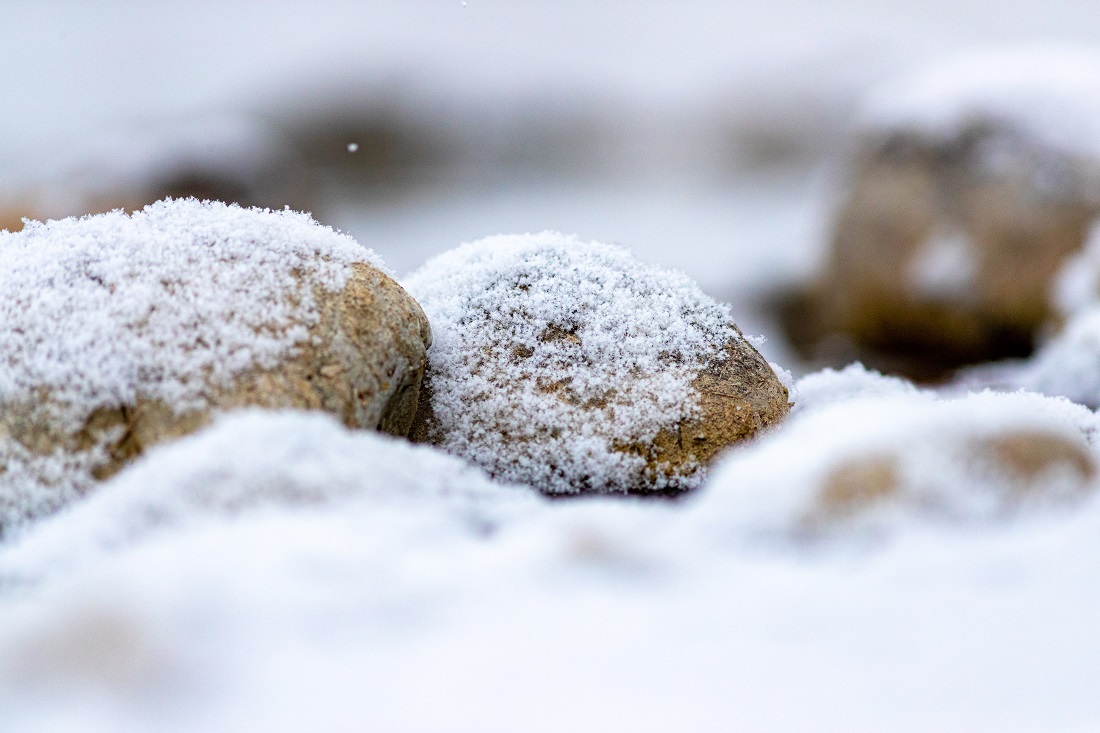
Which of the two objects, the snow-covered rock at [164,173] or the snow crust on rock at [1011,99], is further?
the snow-covered rock at [164,173]

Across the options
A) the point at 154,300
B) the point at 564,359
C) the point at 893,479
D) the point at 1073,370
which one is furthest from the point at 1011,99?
the point at 154,300

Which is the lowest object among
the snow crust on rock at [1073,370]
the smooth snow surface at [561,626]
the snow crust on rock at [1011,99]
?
the smooth snow surface at [561,626]

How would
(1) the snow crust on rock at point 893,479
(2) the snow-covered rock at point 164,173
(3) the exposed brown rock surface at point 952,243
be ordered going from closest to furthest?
(1) the snow crust on rock at point 893,479, (3) the exposed brown rock surface at point 952,243, (2) the snow-covered rock at point 164,173

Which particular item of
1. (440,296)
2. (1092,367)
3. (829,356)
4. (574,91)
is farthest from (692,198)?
(440,296)

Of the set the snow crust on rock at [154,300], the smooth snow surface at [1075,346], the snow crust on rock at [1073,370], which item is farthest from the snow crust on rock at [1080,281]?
the snow crust on rock at [154,300]

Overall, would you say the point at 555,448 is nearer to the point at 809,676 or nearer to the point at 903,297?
the point at 809,676

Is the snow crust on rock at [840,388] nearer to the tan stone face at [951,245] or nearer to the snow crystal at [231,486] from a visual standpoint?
the snow crystal at [231,486]

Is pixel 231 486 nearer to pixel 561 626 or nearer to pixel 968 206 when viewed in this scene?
pixel 561 626

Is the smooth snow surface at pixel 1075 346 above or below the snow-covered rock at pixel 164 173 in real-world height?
below
